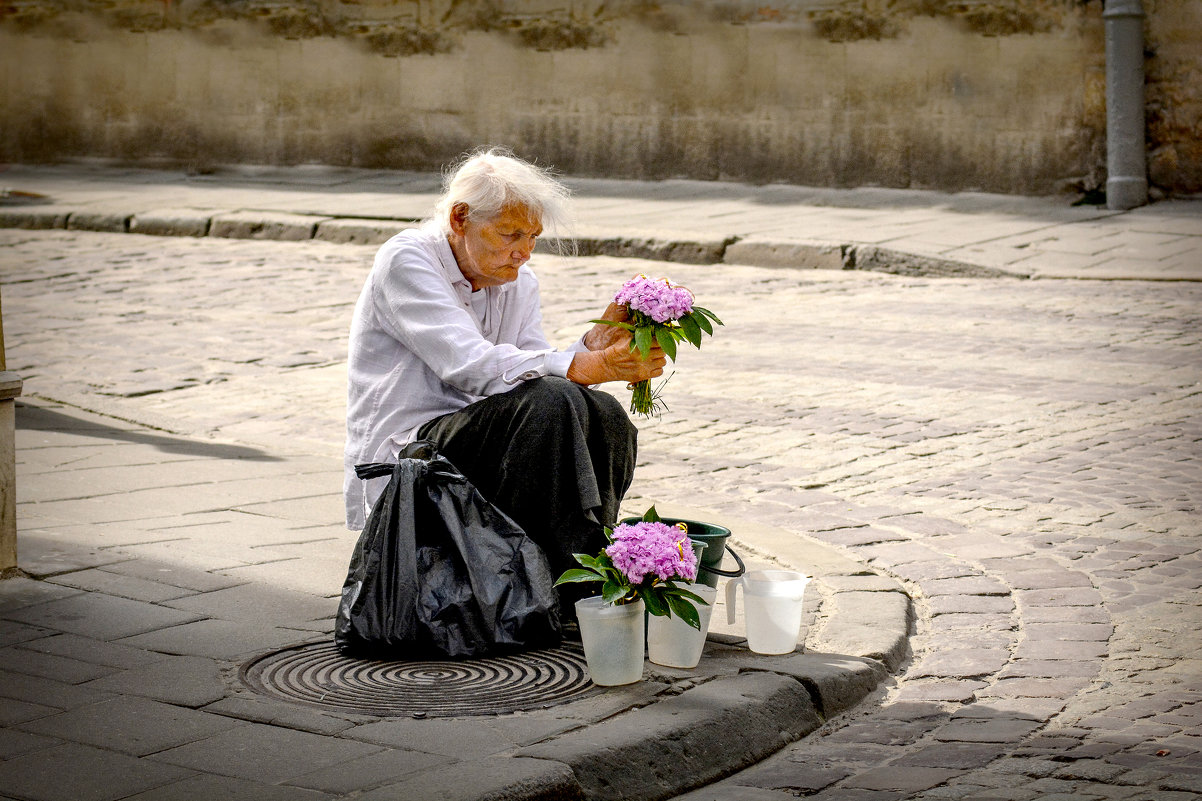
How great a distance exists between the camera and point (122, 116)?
1830cm

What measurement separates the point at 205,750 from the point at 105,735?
248 mm

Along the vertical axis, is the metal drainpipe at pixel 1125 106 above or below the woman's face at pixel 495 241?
above

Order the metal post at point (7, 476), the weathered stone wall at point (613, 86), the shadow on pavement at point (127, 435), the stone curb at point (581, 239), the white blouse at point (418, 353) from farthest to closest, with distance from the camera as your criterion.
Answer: the weathered stone wall at point (613, 86), the stone curb at point (581, 239), the shadow on pavement at point (127, 435), the metal post at point (7, 476), the white blouse at point (418, 353)

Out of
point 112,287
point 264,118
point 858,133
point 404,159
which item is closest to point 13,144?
point 264,118

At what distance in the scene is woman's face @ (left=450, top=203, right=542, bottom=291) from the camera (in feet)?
13.7

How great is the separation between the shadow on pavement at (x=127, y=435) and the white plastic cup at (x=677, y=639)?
2.77 m

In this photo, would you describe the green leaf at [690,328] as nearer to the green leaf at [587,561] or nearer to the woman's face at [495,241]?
the woman's face at [495,241]

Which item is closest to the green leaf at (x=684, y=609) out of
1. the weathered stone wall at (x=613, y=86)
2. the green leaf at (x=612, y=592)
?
the green leaf at (x=612, y=592)

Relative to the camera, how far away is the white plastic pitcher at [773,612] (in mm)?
3965

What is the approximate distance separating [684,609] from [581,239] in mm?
8389

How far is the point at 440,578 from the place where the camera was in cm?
393

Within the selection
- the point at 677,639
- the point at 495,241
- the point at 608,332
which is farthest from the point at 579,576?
the point at 495,241

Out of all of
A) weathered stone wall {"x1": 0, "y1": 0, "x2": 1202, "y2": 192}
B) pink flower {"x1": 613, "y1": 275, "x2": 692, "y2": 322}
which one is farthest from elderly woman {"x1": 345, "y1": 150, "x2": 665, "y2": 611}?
weathered stone wall {"x1": 0, "y1": 0, "x2": 1202, "y2": 192}

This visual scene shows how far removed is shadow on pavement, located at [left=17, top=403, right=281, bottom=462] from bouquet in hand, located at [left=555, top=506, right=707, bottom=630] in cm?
280
